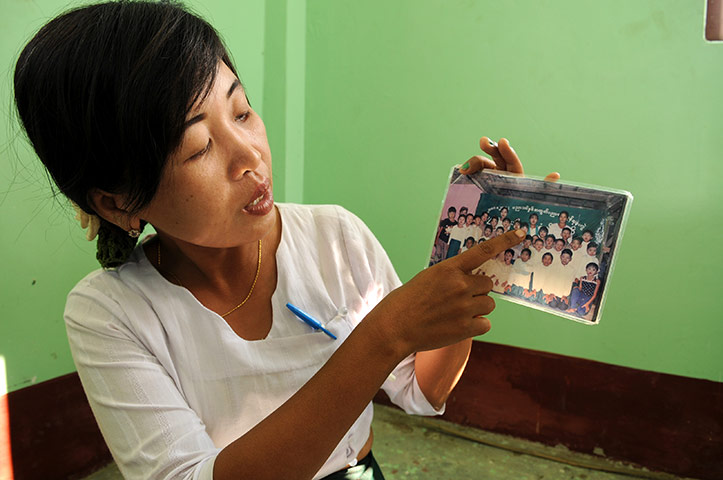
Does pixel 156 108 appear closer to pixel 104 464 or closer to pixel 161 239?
pixel 161 239

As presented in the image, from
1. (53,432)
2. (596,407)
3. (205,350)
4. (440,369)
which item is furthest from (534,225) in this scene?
(53,432)

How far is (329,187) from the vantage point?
2160 millimetres

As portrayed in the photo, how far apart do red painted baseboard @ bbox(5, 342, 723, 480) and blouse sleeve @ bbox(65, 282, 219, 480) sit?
2.74 ft

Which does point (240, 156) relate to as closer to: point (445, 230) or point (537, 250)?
point (445, 230)

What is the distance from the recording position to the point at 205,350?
86 centimetres

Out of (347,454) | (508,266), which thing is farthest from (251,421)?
(508,266)

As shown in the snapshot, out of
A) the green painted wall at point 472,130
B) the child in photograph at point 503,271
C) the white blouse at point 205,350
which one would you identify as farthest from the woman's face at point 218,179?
the green painted wall at point 472,130

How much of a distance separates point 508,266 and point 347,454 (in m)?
0.45

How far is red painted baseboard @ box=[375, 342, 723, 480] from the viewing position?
5.41 ft

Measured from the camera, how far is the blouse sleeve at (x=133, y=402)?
730 mm

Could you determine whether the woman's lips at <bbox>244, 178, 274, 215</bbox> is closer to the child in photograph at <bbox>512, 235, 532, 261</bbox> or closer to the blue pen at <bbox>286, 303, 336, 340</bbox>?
the blue pen at <bbox>286, 303, 336, 340</bbox>

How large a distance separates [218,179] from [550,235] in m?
0.50

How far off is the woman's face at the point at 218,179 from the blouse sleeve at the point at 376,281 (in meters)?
0.22

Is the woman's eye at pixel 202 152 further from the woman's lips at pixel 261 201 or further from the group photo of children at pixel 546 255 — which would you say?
the group photo of children at pixel 546 255
